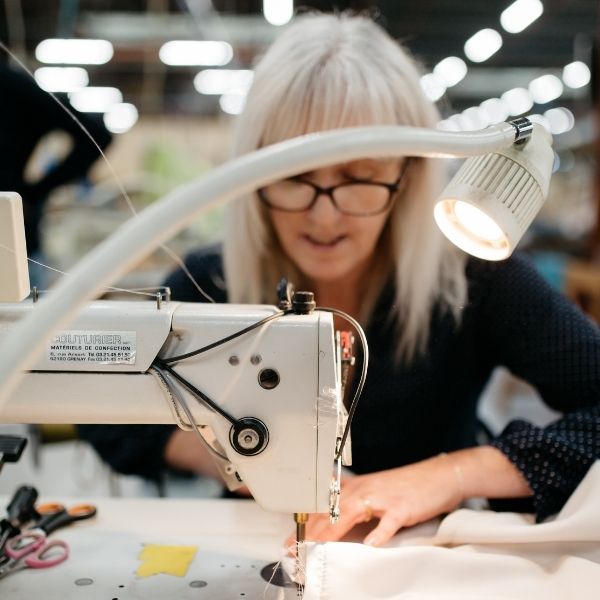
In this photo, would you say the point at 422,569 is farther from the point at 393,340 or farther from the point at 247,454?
the point at 393,340

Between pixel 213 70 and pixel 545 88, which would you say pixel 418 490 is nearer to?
pixel 213 70

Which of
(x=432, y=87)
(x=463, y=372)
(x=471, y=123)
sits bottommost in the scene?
(x=463, y=372)

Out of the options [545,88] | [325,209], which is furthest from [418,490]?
[545,88]

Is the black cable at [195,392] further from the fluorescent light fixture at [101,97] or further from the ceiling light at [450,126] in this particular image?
the fluorescent light fixture at [101,97]

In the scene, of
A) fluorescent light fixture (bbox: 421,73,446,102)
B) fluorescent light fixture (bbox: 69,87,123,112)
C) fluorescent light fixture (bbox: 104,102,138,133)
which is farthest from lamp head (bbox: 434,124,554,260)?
fluorescent light fixture (bbox: 104,102,138,133)

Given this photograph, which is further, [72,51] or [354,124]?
[72,51]

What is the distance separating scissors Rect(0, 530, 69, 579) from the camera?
0.75m

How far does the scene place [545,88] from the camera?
7934 millimetres

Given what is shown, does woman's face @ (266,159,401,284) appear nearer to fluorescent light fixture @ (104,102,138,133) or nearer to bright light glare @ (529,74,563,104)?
bright light glare @ (529,74,563,104)

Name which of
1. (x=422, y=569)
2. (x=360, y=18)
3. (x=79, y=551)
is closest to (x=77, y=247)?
(x=360, y=18)

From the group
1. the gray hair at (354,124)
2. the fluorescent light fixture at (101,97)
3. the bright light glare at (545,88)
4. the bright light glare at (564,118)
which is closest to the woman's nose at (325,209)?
the gray hair at (354,124)

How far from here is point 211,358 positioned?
65cm

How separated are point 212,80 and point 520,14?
190 inches

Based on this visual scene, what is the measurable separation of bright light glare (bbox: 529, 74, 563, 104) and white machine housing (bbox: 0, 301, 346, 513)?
7.54 metres
